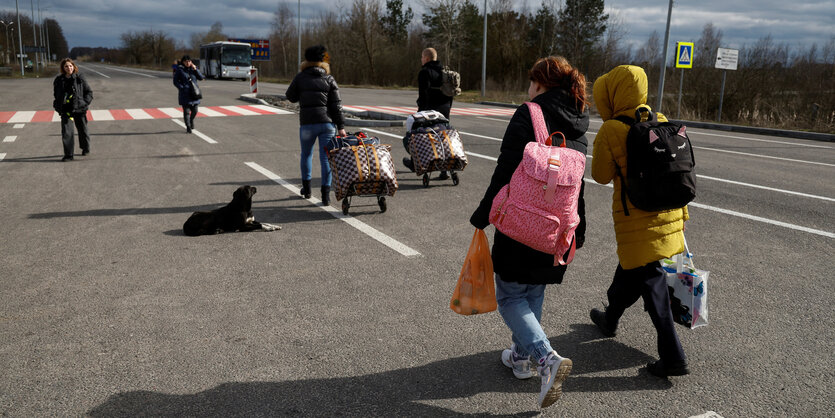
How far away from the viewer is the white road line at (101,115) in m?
18.0

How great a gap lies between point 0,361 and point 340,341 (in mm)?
1969

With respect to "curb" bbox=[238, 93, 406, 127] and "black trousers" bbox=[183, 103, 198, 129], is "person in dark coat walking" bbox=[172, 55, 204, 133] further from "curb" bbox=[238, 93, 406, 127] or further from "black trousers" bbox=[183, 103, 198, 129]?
"curb" bbox=[238, 93, 406, 127]

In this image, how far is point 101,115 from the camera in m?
18.8

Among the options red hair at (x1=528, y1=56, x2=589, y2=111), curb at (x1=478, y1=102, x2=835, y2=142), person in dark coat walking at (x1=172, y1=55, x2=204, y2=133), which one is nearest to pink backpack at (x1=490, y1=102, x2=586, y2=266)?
red hair at (x1=528, y1=56, x2=589, y2=111)

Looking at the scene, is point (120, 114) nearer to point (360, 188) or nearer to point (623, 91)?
point (360, 188)

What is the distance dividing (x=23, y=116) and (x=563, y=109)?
19836mm

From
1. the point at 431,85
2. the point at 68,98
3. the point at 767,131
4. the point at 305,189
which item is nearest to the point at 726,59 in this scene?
the point at 767,131

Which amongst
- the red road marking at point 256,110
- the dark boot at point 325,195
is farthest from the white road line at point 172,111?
the dark boot at point 325,195

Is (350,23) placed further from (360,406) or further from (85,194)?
(360,406)

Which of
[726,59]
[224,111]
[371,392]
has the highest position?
[726,59]

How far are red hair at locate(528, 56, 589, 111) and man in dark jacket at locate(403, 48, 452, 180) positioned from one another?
586 centimetres

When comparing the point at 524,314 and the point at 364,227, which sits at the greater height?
the point at 524,314

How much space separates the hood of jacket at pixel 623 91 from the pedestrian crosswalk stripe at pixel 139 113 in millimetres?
17418

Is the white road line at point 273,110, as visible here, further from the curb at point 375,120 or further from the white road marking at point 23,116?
the white road marking at point 23,116
